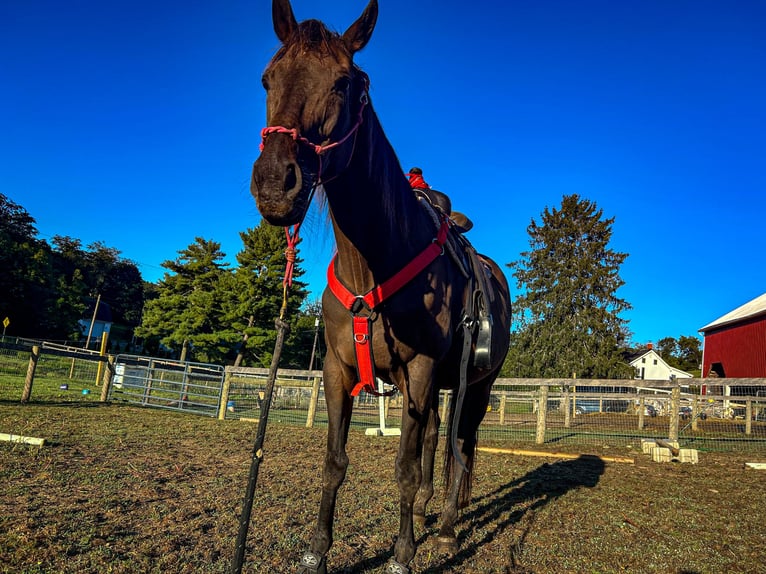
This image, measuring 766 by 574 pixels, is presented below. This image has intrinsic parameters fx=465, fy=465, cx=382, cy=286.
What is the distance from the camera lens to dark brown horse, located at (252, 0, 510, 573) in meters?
2.02

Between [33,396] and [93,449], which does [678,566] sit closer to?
[93,449]

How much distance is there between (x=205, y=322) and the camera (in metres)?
36.1

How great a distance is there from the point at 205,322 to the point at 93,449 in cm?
3155

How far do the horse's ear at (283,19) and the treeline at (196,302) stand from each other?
27.6 m

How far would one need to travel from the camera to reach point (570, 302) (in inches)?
1378

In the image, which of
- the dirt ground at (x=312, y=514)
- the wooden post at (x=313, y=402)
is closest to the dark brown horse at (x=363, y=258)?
the dirt ground at (x=312, y=514)

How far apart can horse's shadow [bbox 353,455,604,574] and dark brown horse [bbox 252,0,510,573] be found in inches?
29.7

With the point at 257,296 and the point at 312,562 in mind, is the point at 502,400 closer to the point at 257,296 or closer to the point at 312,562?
the point at 312,562

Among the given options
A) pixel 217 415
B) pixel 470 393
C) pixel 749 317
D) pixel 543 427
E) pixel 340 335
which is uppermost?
pixel 749 317

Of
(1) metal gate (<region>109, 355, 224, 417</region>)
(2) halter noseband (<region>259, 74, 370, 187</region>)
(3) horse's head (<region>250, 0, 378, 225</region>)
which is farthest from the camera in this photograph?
(1) metal gate (<region>109, 355, 224, 417</region>)

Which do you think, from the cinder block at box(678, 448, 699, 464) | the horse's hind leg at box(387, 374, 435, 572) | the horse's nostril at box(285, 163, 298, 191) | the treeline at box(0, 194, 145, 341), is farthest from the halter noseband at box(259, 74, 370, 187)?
the treeline at box(0, 194, 145, 341)

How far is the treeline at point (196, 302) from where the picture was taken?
1352 inches

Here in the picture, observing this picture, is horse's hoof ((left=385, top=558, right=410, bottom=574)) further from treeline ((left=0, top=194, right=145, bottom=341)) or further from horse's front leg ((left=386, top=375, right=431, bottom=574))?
treeline ((left=0, top=194, right=145, bottom=341))

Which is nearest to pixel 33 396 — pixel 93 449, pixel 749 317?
pixel 93 449
